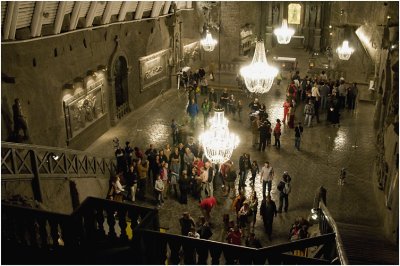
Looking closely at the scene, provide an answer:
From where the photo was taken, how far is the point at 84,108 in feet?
50.8

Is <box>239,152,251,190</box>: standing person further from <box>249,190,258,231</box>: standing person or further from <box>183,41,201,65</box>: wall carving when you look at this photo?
<box>183,41,201,65</box>: wall carving

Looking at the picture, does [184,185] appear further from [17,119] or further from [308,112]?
[308,112]

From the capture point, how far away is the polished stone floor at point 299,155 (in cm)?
1169

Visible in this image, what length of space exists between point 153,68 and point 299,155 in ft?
29.7

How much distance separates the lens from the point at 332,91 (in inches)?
723

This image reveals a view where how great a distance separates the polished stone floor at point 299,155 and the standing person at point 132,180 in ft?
1.02

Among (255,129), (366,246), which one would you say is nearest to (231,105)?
(255,129)

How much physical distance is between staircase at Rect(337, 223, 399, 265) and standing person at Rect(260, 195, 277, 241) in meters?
1.59

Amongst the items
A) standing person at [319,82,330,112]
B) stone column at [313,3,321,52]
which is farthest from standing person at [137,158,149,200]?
stone column at [313,3,321,52]

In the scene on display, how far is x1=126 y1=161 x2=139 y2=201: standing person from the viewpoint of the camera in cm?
1204

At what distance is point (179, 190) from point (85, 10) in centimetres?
652

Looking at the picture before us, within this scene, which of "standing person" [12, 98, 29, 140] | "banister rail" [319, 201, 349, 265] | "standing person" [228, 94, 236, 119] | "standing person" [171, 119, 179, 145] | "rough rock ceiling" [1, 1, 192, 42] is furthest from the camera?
"standing person" [228, 94, 236, 119]

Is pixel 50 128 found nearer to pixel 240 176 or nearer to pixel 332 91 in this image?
pixel 240 176

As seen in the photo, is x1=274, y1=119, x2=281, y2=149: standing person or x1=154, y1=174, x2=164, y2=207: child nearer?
x1=154, y1=174, x2=164, y2=207: child
